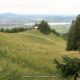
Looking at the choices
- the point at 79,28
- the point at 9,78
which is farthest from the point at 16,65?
the point at 79,28

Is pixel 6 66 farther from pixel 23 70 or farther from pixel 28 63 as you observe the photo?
pixel 28 63

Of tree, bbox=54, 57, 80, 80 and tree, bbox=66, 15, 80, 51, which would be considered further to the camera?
tree, bbox=66, 15, 80, 51

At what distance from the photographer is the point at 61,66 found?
14938 mm

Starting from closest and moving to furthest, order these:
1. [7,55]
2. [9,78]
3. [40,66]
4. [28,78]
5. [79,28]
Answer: [9,78], [28,78], [40,66], [7,55], [79,28]

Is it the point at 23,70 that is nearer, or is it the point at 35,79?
the point at 35,79

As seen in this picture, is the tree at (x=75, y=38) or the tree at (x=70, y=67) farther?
the tree at (x=75, y=38)

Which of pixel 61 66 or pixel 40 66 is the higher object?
pixel 61 66

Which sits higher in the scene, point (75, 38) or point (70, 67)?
point (70, 67)

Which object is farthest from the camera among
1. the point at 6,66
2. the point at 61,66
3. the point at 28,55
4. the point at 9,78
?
the point at 28,55

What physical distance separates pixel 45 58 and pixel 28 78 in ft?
32.7

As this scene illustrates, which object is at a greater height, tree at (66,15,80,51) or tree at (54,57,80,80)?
tree at (54,57,80,80)

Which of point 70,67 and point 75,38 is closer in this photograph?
point 70,67

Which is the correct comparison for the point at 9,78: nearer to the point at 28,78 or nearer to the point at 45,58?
the point at 28,78

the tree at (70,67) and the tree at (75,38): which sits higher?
the tree at (70,67)
